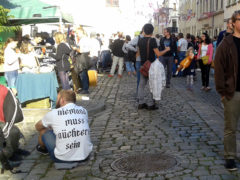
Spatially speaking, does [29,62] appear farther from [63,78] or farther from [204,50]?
[204,50]

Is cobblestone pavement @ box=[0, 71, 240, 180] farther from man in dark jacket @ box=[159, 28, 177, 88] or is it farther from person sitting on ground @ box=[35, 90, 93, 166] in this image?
man in dark jacket @ box=[159, 28, 177, 88]

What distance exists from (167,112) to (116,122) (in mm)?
1395

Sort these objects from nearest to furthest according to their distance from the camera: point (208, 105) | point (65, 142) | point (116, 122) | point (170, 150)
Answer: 1. point (65, 142)
2. point (170, 150)
3. point (116, 122)
4. point (208, 105)

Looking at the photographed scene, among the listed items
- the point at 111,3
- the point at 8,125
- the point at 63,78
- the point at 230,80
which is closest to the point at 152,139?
the point at 230,80

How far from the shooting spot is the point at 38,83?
8.95 m

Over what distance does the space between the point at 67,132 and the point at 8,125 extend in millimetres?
778

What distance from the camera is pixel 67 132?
5.04m

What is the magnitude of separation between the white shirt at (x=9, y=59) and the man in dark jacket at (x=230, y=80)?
725 cm

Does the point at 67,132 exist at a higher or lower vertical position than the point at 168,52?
lower

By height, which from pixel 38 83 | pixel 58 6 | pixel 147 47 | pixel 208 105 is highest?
pixel 58 6

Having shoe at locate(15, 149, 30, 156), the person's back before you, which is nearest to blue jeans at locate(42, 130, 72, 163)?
shoe at locate(15, 149, 30, 156)

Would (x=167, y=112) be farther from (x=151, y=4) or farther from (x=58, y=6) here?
(x=151, y=4)

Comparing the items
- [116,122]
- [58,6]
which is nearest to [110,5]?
[58,6]

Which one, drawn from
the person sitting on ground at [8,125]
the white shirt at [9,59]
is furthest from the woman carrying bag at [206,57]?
the person sitting on ground at [8,125]
